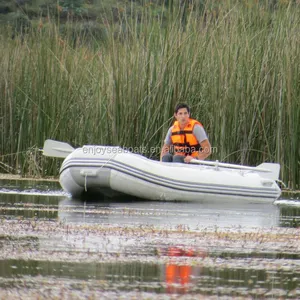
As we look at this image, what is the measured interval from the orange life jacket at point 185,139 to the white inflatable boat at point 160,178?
60 centimetres

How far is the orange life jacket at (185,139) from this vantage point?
15.4 m

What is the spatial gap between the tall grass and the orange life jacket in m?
1.04

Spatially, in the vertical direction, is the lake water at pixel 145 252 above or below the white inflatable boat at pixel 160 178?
below

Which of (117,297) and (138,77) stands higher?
(138,77)

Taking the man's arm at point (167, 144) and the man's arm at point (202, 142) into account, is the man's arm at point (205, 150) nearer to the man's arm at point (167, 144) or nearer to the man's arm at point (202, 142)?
the man's arm at point (202, 142)

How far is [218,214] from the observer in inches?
499

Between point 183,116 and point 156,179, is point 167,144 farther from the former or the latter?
point 156,179

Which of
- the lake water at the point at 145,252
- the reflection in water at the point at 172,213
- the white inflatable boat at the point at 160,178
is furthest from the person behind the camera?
the white inflatable boat at the point at 160,178

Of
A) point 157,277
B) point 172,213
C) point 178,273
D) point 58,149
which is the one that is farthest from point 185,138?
point 157,277

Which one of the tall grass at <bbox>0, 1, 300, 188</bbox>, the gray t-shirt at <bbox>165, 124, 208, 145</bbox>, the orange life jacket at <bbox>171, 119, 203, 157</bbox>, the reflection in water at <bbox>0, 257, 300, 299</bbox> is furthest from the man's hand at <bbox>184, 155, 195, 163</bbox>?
the reflection in water at <bbox>0, 257, 300, 299</bbox>

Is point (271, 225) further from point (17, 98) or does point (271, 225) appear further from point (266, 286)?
point (17, 98)

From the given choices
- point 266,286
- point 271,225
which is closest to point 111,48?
point 271,225

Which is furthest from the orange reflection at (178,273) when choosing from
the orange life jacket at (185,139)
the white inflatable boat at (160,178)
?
the orange life jacket at (185,139)

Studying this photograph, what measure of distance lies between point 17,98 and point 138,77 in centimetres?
253
